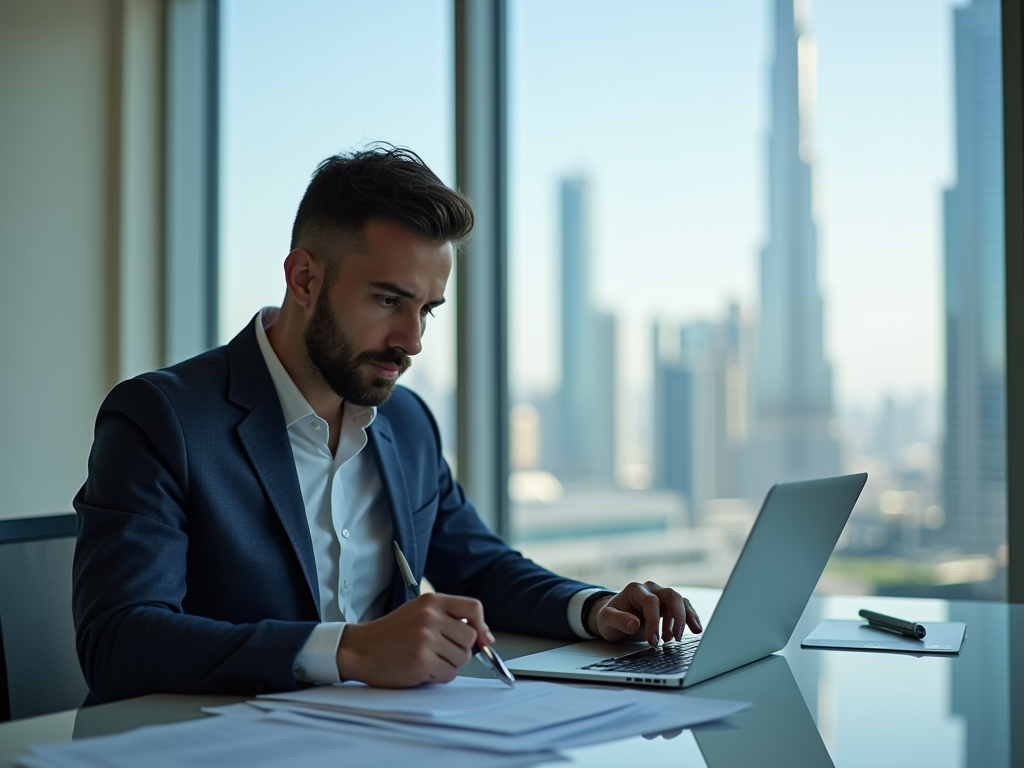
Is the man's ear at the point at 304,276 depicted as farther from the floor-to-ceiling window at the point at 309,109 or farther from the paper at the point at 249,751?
the floor-to-ceiling window at the point at 309,109

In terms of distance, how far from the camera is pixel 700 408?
278cm

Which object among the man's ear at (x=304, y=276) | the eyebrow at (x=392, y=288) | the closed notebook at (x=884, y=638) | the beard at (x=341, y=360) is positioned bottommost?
the closed notebook at (x=884, y=638)

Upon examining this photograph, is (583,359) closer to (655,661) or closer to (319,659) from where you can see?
(655,661)

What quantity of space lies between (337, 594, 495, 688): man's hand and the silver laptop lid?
0.25 m

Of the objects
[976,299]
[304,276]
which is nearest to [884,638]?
[304,276]

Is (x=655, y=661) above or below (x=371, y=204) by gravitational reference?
below

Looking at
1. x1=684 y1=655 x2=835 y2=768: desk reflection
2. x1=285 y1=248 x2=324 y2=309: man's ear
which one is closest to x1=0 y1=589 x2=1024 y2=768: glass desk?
x1=684 y1=655 x2=835 y2=768: desk reflection

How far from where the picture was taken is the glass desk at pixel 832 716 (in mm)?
897

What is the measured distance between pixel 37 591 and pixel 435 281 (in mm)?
740

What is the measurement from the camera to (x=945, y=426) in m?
2.34

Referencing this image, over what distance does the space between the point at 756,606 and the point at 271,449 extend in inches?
27.8

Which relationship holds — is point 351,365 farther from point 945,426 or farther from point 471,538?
point 945,426

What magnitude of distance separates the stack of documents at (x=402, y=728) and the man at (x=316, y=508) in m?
0.07

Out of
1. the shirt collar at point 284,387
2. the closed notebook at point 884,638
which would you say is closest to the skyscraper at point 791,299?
the closed notebook at point 884,638
